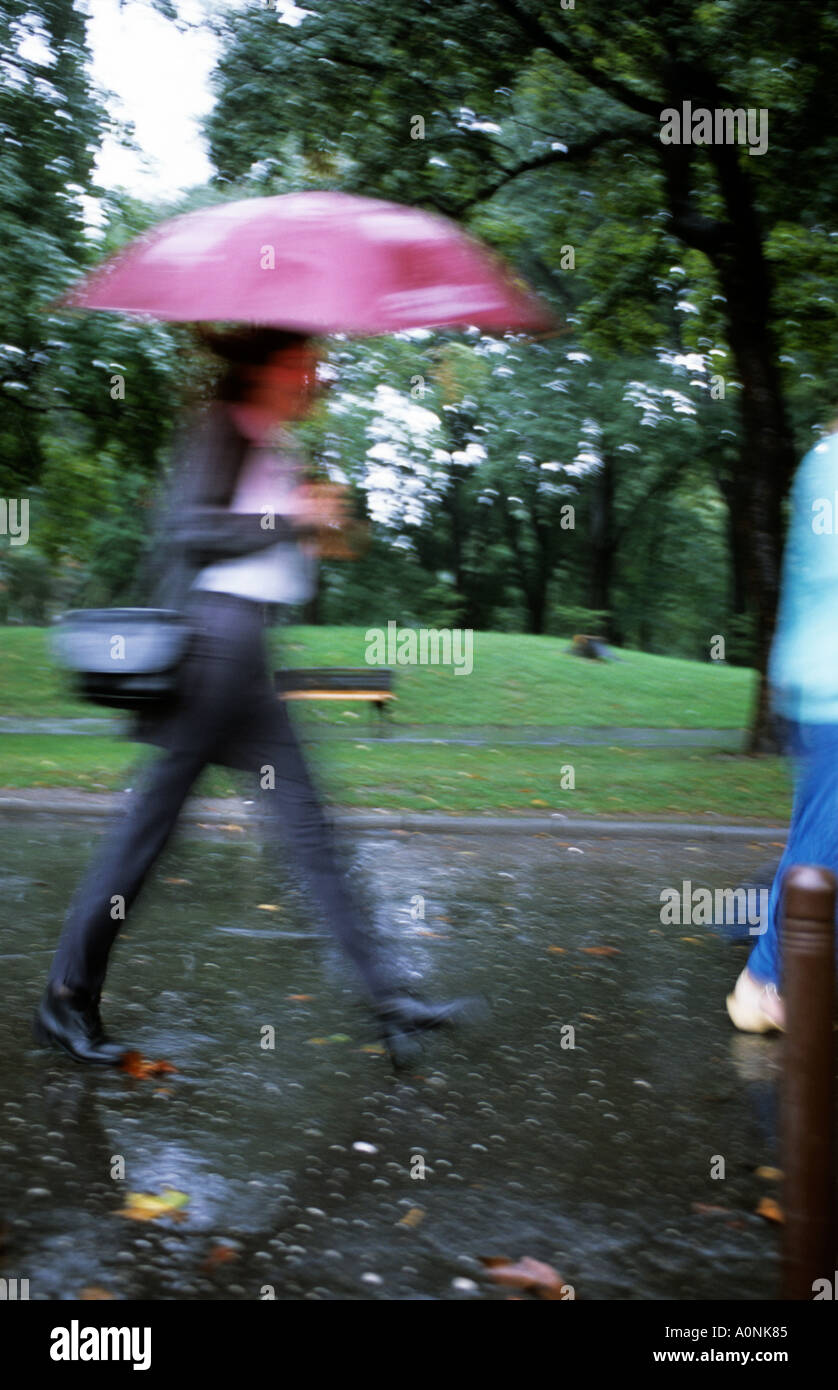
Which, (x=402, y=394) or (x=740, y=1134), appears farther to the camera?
(x=402, y=394)

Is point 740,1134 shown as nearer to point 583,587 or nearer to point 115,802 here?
point 115,802

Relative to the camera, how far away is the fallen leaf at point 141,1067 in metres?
4.01

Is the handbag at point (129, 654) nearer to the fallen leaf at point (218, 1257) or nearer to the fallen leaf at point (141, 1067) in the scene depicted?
the fallen leaf at point (141, 1067)

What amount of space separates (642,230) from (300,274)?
12.5 meters

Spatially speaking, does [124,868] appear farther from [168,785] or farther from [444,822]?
[444,822]

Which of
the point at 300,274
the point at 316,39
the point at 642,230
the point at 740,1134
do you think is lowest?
the point at 740,1134

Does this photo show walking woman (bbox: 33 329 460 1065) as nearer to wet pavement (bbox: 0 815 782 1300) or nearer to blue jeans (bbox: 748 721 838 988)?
wet pavement (bbox: 0 815 782 1300)

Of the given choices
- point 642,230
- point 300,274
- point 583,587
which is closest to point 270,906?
point 300,274

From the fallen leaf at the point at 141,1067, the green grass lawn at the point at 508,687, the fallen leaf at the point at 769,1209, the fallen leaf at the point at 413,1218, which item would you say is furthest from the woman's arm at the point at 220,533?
the green grass lawn at the point at 508,687

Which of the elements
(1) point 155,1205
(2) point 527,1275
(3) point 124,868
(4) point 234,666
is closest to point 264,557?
(4) point 234,666

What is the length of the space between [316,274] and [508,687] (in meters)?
15.5

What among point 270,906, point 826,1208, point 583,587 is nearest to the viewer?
point 826,1208

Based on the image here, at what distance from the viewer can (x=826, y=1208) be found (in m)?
2.45

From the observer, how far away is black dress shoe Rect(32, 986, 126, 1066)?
158 inches
